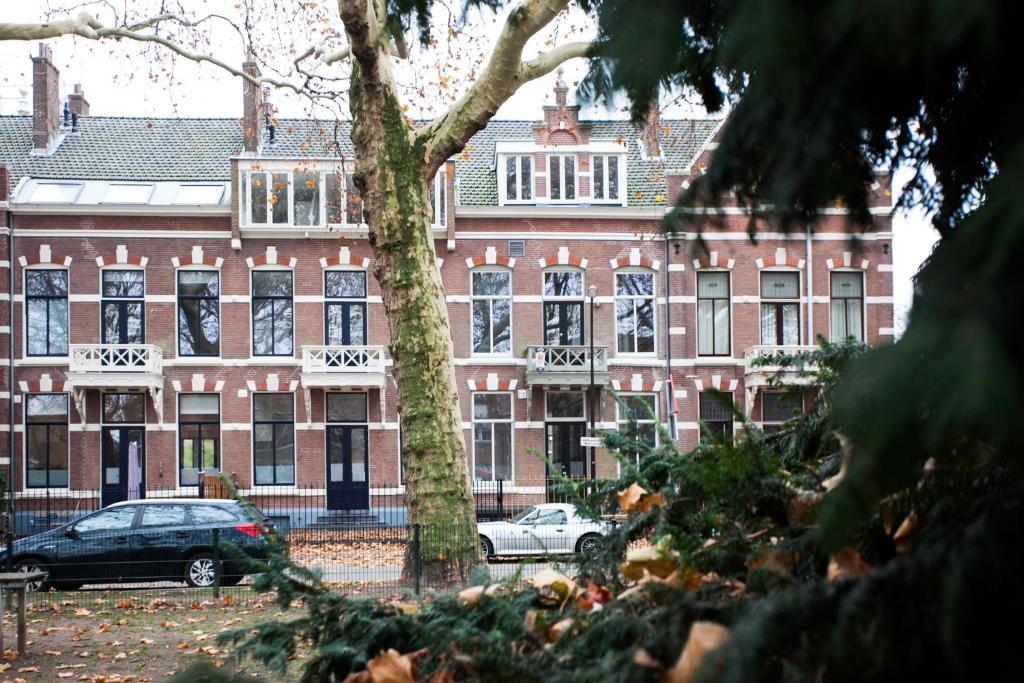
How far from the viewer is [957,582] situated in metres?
1.18

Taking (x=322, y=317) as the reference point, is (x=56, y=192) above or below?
above

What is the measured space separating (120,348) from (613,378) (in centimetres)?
1308

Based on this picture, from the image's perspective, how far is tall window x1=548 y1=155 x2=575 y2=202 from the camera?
29359 mm

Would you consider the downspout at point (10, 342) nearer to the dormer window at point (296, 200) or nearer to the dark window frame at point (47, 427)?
the dark window frame at point (47, 427)

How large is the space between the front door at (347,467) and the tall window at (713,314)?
969 cm

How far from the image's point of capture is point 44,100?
99.4 feet

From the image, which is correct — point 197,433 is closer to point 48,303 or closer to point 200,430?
point 200,430

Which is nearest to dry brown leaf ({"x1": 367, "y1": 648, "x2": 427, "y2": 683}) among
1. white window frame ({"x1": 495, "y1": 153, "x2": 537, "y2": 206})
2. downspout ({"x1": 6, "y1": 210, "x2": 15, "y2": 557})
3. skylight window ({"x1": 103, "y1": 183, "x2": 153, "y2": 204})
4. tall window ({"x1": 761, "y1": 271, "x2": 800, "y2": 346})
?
white window frame ({"x1": 495, "y1": 153, "x2": 537, "y2": 206})

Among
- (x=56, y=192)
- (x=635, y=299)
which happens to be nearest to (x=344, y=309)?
(x=635, y=299)

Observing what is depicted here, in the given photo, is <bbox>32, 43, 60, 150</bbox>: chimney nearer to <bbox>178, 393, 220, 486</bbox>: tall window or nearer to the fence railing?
<bbox>178, 393, 220, 486</bbox>: tall window

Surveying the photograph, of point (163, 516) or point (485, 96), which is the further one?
point (163, 516)

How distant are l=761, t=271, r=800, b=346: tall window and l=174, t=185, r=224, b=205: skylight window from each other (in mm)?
15300

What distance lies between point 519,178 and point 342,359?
7.09 m

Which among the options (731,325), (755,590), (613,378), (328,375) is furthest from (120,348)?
(755,590)
